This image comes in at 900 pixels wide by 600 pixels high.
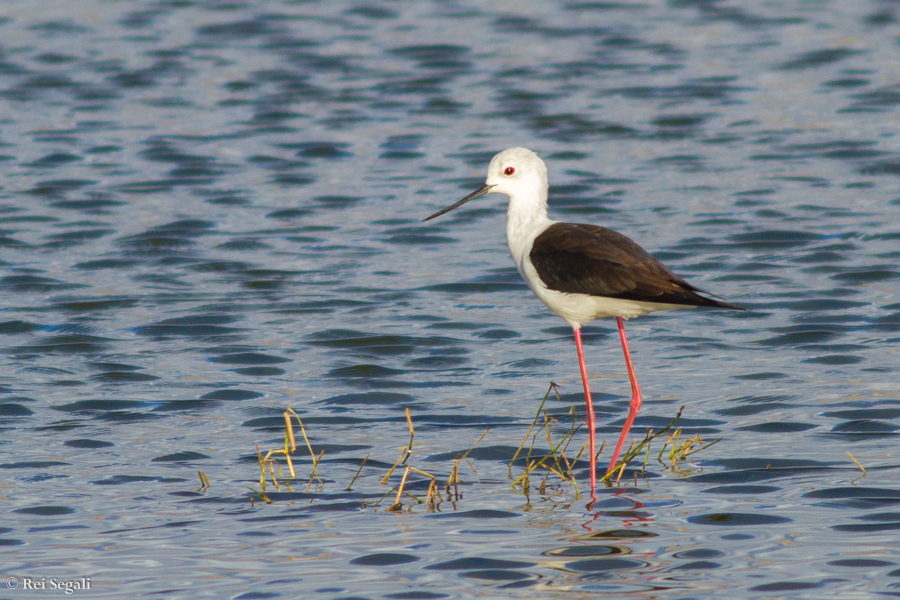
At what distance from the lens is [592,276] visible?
7.20m

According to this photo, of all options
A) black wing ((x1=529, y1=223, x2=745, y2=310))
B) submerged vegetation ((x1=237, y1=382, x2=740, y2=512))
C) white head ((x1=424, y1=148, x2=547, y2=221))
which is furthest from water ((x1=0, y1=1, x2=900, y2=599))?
white head ((x1=424, y1=148, x2=547, y2=221))

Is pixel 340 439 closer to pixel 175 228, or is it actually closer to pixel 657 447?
pixel 657 447

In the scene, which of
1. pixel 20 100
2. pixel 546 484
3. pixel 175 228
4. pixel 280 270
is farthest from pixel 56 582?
pixel 20 100

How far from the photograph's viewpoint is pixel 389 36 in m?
19.3

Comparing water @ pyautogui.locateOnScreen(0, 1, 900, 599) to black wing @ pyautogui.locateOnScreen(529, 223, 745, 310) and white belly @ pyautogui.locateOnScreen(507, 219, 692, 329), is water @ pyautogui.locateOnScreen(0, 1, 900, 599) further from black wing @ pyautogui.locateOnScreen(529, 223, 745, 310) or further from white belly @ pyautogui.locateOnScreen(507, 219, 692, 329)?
black wing @ pyautogui.locateOnScreen(529, 223, 745, 310)

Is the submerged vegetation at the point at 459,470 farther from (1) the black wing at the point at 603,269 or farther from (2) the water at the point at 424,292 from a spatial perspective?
(1) the black wing at the point at 603,269

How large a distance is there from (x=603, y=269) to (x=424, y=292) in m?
3.99

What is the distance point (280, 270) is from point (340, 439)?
4.08 metres

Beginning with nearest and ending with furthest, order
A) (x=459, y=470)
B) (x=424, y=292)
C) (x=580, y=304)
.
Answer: (x=459, y=470), (x=580, y=304), (x=424, y=292)

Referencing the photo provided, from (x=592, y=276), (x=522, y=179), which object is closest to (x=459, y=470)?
(x=592, y=276)

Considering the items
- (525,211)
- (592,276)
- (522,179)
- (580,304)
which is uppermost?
(522,179)

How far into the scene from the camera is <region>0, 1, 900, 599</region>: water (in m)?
6.07

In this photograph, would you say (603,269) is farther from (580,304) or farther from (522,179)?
(522,179)

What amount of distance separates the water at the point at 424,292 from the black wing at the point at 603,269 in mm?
923
